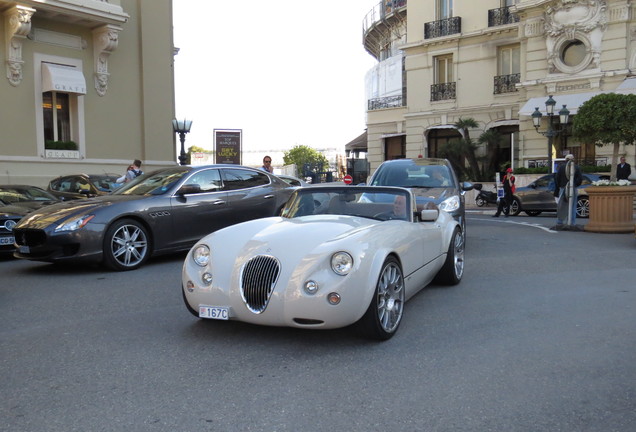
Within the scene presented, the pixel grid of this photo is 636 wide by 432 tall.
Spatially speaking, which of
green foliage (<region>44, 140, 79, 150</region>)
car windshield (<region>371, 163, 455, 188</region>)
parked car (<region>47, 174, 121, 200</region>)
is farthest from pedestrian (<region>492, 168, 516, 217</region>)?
green foliage (<region>44, 140, 79, 150</region>)

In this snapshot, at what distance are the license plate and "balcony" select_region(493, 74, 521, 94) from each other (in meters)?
26.6

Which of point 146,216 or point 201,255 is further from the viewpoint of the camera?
point 146,216

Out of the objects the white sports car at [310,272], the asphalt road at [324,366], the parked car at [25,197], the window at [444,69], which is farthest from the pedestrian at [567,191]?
the window at [444,69]

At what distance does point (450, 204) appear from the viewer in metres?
8.55

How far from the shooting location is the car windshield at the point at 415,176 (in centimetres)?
941

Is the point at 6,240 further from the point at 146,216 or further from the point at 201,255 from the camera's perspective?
the point at 201,255

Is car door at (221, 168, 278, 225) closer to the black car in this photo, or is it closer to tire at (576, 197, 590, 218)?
the black car

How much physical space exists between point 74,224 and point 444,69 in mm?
26606

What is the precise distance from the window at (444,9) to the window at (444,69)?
2.12m

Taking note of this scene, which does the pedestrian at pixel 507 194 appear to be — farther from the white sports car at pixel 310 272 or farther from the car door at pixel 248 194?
the white sports car at pixel 310 272

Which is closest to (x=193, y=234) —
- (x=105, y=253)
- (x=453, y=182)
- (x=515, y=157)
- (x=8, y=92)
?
(x=105, y=253)

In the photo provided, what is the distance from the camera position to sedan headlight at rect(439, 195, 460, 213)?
8422 millimetres

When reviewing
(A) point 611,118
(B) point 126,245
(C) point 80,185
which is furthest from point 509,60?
(B) point 126,245

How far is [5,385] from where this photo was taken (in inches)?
139
